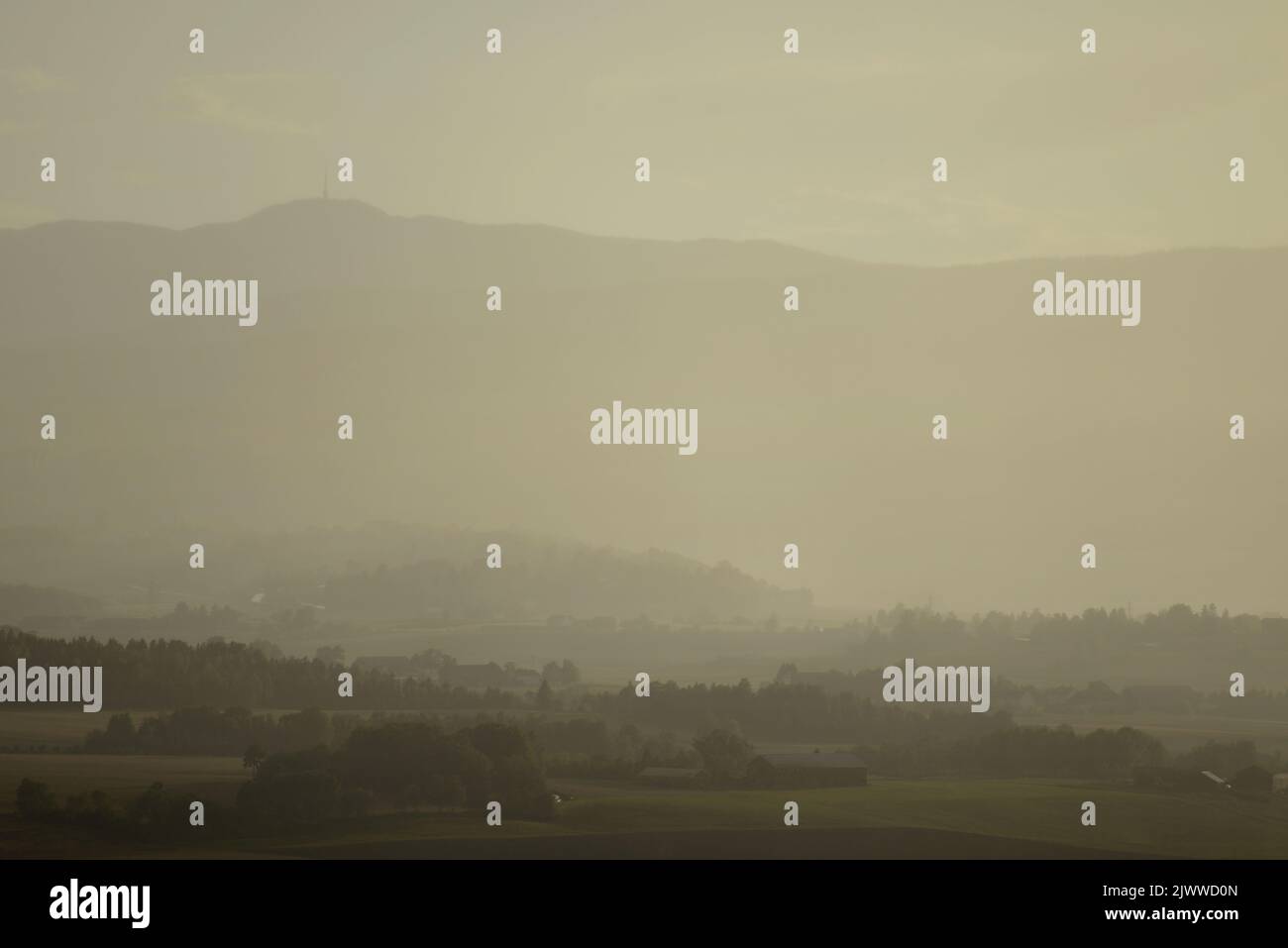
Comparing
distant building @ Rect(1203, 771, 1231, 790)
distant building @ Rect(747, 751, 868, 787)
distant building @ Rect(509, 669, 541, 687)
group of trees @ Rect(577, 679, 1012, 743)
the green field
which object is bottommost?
the green field

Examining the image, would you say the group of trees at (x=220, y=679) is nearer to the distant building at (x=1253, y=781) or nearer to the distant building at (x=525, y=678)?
the distant building at (x=525, y=678)

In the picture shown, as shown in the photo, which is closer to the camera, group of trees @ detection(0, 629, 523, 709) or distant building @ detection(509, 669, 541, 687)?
group of trees @ detection(0, 629, 523, 709)

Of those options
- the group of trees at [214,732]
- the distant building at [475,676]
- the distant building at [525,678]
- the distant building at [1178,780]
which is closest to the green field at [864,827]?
the distant building at [1178,780]

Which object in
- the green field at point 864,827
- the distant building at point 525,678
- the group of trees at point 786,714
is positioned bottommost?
the green field at point 864,827

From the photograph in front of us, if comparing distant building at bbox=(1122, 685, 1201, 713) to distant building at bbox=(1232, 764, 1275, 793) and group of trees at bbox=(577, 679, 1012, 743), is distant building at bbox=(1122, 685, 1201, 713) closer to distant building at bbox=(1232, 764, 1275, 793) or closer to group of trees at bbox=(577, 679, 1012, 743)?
group of trees at bbox=(577, 679, 1012, 743)

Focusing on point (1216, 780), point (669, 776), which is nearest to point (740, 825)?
point (669, 776)

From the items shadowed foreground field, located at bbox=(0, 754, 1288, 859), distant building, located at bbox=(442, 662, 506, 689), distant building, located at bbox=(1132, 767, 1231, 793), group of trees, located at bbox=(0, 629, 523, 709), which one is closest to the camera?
shadowed foreground field, located at bbox=(0, 754, 1288, 859)

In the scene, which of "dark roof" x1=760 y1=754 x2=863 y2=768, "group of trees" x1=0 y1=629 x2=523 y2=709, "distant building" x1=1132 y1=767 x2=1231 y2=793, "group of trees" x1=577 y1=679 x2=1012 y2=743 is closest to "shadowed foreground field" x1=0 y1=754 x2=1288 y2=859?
"distant building" x1=1132 y1=767 x2=1231 y2=793
